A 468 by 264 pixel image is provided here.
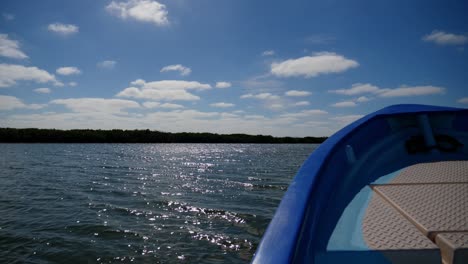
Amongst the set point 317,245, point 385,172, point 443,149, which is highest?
point 443,149

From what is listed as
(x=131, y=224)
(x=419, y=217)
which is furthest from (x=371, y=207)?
(x=131, y=224)

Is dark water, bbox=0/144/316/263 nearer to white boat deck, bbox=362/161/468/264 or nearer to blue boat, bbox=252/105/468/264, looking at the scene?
blue boat, bbox=252/105/468/264

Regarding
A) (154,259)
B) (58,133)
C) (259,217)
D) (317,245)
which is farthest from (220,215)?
(58,133)

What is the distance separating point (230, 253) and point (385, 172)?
9.88 feet

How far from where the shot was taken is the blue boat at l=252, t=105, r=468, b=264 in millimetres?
1435

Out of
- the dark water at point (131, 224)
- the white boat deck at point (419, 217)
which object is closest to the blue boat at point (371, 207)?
the white boat deck at point (419, 217)

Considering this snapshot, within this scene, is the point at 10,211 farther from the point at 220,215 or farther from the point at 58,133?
the point at 58,133

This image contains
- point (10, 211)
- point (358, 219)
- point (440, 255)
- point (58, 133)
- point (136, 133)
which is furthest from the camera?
point (136, 133)

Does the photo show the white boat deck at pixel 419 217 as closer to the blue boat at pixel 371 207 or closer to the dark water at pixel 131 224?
the blue boat at pixel 371 207

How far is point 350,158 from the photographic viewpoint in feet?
10.6

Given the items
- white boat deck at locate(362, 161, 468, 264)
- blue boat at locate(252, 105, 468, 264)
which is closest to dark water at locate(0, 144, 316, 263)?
blue boat at locate(252, 105, 468, 264)

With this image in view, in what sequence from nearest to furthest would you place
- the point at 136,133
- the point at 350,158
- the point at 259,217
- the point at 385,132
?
the point at 350,158 → the point at 385,132 → the point at 259,217 → the point at 136,133

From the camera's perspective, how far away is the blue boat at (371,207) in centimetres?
143

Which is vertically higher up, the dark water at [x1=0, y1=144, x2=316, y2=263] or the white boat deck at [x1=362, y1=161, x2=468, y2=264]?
the white boat deck at [x1=362, y1=161, x2=468, y2=264]
